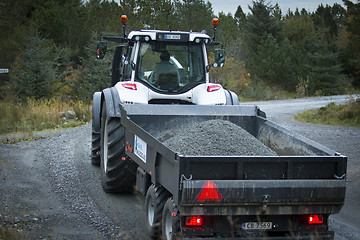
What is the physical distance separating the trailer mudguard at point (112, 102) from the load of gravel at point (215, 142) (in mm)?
1445

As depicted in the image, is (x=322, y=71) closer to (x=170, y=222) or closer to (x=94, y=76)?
(x=94, y=76)

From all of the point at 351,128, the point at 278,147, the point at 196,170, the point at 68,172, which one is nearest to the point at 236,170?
the point at 196,170

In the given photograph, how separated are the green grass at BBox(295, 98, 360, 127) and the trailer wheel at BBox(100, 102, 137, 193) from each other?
10.1m

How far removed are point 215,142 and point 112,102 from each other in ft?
8.60

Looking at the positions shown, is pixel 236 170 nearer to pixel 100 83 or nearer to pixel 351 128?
pixel 351 128

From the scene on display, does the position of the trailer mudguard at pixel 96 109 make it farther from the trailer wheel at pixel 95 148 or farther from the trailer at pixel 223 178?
the trailer at pixel 223 178

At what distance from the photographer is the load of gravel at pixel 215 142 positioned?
5.87 metres

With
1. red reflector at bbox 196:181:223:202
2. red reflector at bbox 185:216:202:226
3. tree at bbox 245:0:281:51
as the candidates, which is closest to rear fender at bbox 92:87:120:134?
red reflector at bbox 185:216:202:226

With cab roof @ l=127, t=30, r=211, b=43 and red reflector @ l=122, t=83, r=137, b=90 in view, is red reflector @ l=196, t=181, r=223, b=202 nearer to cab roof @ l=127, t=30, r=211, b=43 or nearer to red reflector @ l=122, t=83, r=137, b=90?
red reflector @ l=122, t=83, r=137, b=90

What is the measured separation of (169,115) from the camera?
726 centimetres

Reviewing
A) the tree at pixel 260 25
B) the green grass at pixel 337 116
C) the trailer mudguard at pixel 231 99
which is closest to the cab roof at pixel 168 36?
the trailer mudguard at pixel 231 99

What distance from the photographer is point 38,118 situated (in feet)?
53.1

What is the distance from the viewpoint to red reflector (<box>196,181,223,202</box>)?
4835 millimetres

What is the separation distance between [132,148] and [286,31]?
3888cm
